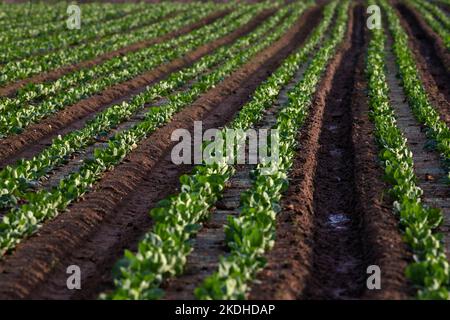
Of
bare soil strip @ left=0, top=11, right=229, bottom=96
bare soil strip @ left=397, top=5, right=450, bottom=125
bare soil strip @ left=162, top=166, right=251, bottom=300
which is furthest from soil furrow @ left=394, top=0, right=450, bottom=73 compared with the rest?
bare soil strip @ left=162, top=166, right=251, bottom=300

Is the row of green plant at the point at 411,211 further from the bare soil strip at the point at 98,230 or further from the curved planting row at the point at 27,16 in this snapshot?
the curved planting row at the point at 27,16

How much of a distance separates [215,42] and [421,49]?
8.47 metres

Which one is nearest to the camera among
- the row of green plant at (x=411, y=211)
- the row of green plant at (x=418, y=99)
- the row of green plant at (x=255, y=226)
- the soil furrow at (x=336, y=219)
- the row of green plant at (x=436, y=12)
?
the row of green plant at (x=255, y=226)

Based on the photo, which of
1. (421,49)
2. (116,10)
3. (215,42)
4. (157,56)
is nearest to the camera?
(157,56)

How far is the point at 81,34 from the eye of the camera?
3269 centimetres

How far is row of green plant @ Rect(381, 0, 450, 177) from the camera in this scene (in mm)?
13477

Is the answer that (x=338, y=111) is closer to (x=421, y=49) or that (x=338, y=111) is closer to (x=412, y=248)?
(x=412, y=248)

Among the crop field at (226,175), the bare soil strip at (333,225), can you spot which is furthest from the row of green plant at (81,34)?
the bare soil strip at (333,225)

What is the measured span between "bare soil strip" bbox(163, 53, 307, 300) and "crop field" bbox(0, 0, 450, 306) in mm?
25

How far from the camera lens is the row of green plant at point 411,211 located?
7570 millimetres

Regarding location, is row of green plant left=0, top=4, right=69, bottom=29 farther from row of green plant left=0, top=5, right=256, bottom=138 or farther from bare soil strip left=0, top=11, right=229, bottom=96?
row of green plant left=0, top=5, right=256, bottom=138

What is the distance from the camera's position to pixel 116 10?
4456cm

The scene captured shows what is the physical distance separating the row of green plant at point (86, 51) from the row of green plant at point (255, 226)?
9564 millimetres
